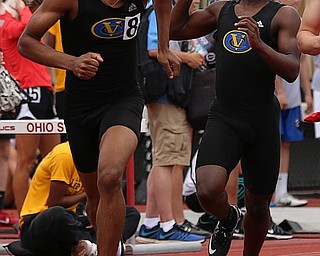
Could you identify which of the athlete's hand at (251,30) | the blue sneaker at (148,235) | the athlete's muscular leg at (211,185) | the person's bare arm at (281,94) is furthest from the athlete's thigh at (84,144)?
the person's bare arm at (281,94)

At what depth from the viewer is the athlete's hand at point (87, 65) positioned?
585 cm

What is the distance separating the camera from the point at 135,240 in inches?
336

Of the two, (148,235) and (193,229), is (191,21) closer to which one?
(148,235)

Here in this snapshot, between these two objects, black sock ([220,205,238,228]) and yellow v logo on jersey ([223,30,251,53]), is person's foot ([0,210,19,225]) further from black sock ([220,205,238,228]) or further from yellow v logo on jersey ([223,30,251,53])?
yellow v logo on jersey ([223,30,251,53])

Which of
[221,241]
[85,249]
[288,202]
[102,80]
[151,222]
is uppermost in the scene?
[102,80]

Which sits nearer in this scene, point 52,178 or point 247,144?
point 247,144

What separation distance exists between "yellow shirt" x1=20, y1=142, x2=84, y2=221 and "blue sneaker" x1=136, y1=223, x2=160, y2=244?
93 cm

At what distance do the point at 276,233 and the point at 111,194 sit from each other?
134 inches

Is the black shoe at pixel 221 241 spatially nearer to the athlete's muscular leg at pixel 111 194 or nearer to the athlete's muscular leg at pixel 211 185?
the athlete's muscular leg at pixel 211 185

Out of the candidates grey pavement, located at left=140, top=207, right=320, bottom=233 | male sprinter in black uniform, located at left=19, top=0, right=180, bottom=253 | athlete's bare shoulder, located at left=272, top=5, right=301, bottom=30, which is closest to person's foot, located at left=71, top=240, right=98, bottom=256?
male sprinter in black uniform, located at left=19, top=0, right=180, bottom=253

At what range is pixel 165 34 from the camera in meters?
6.40

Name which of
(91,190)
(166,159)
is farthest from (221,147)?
(166,159)

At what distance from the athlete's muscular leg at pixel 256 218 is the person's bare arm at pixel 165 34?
0.95 m

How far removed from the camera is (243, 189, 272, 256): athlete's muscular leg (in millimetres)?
6457
